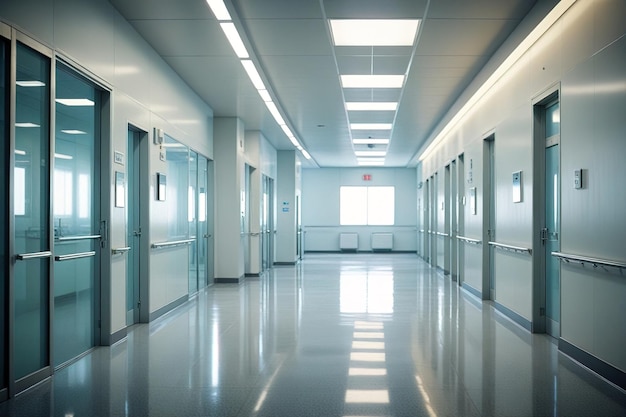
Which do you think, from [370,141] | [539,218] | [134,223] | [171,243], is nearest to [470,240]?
[539,218]

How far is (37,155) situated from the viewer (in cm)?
495

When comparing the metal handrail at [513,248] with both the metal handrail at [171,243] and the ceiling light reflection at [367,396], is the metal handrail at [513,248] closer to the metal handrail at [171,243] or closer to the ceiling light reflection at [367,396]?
the ceiling light reflection at [367,396]

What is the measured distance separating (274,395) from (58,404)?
1.61 m

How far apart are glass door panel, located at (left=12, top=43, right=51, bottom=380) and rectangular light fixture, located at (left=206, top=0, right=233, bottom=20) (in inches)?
72.2

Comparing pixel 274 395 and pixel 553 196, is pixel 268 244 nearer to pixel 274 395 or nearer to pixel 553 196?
pixel 553 196

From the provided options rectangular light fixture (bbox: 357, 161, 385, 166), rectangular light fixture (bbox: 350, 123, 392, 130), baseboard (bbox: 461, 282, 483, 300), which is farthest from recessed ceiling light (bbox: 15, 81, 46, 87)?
rectangular light fixture (bbox: 357, 161, 385, 166)

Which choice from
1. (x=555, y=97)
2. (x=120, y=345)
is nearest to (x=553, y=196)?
(x=555, y=97)

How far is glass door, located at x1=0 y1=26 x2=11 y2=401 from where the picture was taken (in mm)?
4375

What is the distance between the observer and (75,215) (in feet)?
19.4

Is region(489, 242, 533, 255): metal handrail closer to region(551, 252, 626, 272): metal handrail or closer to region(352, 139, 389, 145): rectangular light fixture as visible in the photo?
region(551, 252, 626, 272): metal handrail

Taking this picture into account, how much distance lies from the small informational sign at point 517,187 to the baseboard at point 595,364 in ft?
7.83

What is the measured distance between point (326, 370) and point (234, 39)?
14.1 feet

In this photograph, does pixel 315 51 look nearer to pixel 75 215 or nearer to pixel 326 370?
pixel 75 215

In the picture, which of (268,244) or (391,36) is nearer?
(391,36)
